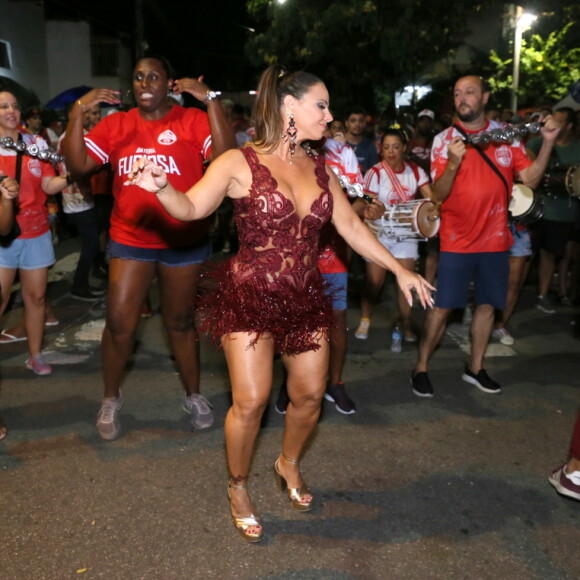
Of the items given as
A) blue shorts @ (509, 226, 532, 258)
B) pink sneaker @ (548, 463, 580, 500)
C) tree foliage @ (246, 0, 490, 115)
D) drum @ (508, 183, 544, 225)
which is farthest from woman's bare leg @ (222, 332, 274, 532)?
tree foliage @ (246, 0, 490, 115)

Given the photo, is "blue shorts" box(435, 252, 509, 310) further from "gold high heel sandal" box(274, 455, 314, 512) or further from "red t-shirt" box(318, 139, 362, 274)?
"gold high heel sandal" box(274, 455, 314, 512)

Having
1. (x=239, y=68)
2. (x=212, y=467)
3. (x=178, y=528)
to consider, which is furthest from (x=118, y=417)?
(x=239, y=68)

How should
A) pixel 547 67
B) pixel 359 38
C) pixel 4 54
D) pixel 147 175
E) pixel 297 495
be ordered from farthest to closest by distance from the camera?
pixel 547 67 → pixel 4 54 → pixel 359 38 → pixel 297 495 → pixel 147 175

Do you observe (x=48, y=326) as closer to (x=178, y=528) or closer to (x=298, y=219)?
(x=178, y=528)

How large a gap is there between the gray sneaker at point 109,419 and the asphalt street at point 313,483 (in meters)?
0.07

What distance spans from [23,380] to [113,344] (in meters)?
1.53

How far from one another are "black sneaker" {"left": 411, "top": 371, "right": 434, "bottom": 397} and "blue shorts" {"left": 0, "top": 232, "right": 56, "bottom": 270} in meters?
3.05

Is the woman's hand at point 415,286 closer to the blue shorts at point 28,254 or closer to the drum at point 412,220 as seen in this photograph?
the drum at point 412,220

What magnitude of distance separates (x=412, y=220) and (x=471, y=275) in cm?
71

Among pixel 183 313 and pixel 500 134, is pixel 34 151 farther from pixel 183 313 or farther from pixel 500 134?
pixel 500 134

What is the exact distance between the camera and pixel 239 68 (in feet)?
119

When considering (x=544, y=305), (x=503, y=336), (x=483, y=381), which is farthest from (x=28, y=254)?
(x=544, y=305)

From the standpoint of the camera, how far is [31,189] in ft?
17.3

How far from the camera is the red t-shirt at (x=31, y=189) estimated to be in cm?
505
